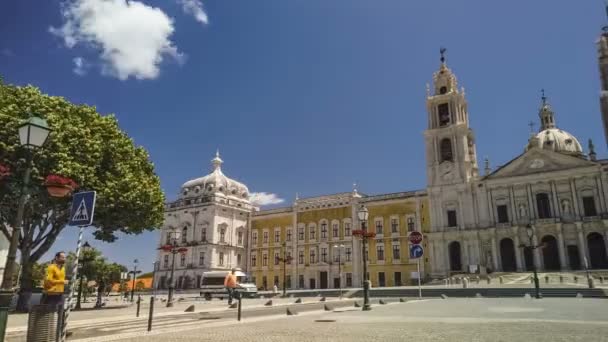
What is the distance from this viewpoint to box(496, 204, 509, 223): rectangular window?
46750 millimetres

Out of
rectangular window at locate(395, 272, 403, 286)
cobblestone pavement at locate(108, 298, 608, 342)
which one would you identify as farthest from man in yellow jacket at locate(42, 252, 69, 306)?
rectangular window at locate(395, 272, 403, 286)

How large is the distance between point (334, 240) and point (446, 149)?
58.7 feet

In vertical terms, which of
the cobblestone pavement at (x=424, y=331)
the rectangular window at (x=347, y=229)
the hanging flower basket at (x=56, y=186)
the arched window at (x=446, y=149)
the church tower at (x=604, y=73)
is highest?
the church tower at (x=604, y=73)

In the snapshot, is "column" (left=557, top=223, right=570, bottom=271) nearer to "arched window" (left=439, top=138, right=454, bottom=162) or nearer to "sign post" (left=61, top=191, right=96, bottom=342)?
"arched window" (left=439, top=138, right=454, bottom=162)

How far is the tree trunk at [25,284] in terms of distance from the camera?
66.3ft

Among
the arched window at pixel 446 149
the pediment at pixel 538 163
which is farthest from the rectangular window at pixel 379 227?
the pediment at pixel 538 163

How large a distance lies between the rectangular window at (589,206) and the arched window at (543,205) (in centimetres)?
311

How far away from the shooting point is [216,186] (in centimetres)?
6397

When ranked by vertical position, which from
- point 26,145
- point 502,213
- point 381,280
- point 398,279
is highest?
point 502,213

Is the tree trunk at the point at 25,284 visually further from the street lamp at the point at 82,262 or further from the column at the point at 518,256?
the column at the point at 518,256

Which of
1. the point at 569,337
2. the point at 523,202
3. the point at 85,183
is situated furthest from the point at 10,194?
the point at 523,202

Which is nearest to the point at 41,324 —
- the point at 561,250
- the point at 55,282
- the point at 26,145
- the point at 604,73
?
the point at 55,282

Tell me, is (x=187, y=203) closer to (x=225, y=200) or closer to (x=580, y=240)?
(x=225, y=200)

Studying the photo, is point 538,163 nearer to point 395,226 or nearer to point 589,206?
point 589,206
